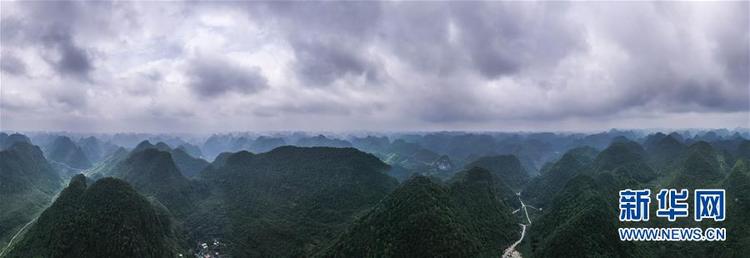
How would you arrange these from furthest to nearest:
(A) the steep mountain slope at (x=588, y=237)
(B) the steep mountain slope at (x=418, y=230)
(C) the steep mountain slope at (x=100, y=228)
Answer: (A) the steep mountain slope at (x=588, y=237) < (C) the steep mountain slope at (x=100, y=228) < (B) the steep mountain slope at (x=418, y=230)

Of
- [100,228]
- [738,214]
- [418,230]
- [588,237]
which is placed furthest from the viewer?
[738,214]

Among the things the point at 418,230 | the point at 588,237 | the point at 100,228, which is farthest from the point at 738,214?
the point at 100,228

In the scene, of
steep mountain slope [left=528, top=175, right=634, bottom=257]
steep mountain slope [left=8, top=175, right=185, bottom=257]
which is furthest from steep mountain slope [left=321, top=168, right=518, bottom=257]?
steep mountain slope [left=8, top=175, right=185, bottom=257]

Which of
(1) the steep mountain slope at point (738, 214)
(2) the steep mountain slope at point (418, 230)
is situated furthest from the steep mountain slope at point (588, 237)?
(1) the steep mountain slope at point (738, 214)

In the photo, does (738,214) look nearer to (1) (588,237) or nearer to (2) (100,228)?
(1) (588,237)

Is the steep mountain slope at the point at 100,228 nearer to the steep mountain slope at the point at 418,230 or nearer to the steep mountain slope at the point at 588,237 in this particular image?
the steep mountain slope at the point at 418,230

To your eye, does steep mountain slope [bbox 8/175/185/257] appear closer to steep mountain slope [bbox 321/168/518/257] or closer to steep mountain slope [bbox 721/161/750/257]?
steep mountain slope [bbox 321/168/518/257]

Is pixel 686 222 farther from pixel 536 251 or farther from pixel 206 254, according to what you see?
pixel 206 254
